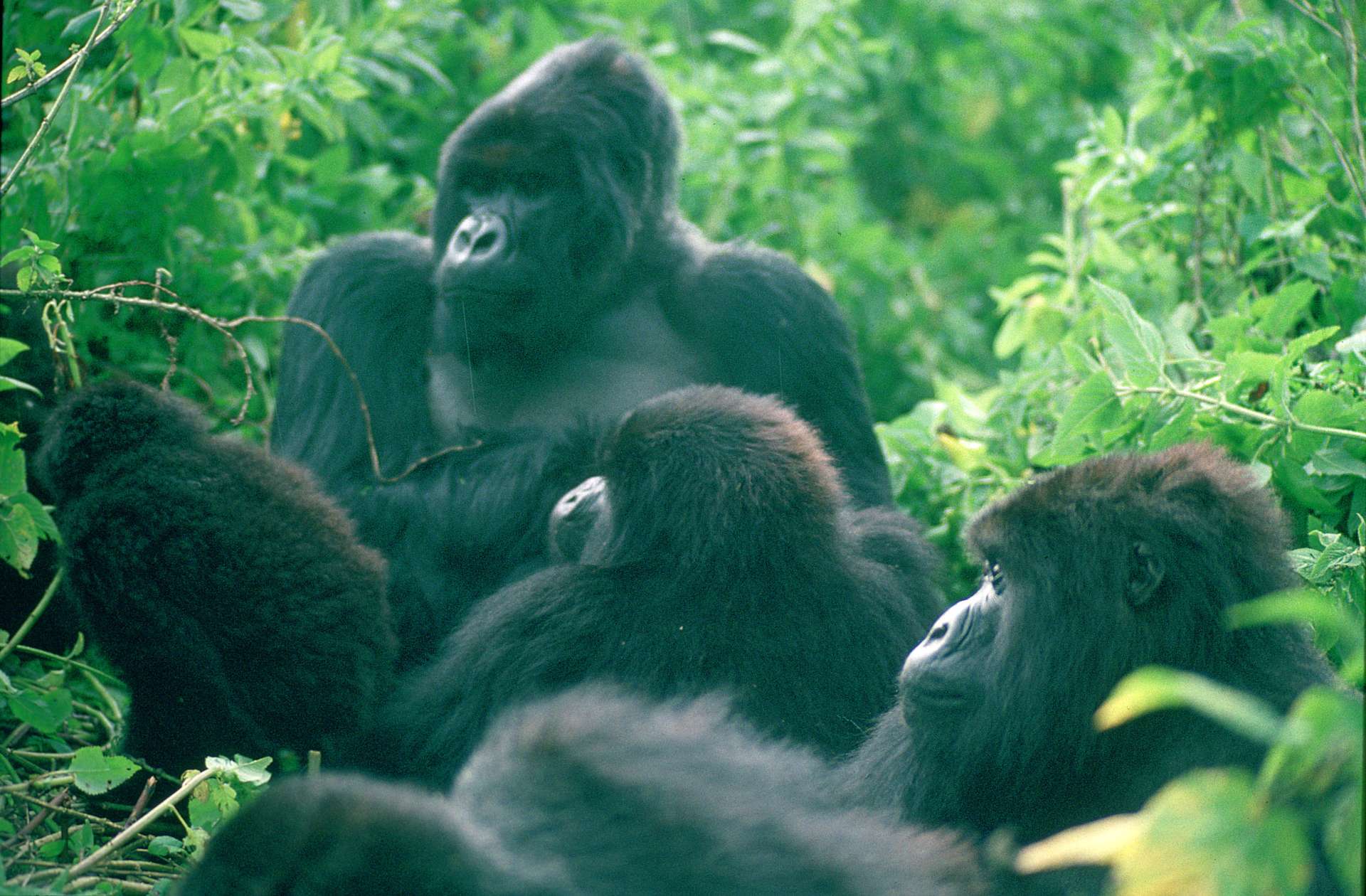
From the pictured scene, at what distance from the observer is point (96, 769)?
242 cm

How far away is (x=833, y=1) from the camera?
5.33 meters

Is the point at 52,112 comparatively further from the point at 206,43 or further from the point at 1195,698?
the point at 1195,698

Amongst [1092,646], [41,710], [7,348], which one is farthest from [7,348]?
[1092,646]

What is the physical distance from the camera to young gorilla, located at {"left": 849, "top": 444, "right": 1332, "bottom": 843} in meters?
2.15

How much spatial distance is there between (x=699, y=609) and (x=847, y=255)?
3.02 m

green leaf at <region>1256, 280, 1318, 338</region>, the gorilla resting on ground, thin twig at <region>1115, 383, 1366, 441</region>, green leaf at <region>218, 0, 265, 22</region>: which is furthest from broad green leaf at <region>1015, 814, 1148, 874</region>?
green leaf at <region>218, 0, 265, 22</region>

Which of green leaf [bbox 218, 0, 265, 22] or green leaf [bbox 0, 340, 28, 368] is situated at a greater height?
green leaf [bbox 218, 0, 265, 22]

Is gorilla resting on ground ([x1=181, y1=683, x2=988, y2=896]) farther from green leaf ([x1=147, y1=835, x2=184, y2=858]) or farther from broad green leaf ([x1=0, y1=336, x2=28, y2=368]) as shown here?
broad green leaf ([x1=0, y1=336, x2=28, y2=368])

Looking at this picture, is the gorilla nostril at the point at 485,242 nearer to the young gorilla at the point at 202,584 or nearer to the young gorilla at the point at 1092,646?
the young gorilla at the point at 202,584

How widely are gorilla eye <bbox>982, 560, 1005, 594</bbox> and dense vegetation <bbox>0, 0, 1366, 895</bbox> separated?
55 cm

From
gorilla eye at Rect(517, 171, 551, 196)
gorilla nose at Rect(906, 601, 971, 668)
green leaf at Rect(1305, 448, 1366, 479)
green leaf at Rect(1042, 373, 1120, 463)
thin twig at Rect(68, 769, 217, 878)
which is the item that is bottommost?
thin twig at Rect(68, 769, 217, 878)

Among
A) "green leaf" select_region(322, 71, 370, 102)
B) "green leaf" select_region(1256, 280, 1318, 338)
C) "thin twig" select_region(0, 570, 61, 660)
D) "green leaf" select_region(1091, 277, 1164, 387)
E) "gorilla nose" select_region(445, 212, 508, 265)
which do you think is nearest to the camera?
"thin twig" select_region(0, 570, 61, 660)

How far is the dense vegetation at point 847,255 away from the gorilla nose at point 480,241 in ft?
1.87

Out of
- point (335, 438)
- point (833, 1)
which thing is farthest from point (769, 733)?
point (833, 1)
